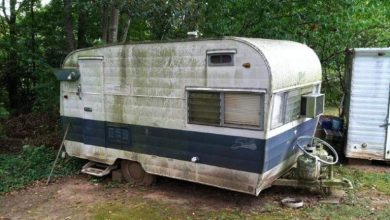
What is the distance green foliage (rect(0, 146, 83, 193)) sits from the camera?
25.2 feet

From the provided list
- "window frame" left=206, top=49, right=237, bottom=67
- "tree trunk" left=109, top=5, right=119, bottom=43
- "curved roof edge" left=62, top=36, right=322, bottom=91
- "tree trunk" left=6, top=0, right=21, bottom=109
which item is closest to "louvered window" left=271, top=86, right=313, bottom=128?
"curved roof edge" left=62, top=36, right=322, bottom=91

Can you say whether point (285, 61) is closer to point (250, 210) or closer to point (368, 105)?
point (250, 210)

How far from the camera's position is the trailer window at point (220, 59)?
5.89 meters

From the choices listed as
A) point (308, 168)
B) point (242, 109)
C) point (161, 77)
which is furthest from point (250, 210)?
point (161, 77)

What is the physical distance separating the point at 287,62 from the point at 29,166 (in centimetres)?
580

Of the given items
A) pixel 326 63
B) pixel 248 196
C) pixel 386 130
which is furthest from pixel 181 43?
pixel 326 63

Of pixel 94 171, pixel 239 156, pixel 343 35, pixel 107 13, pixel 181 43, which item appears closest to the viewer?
pixel 239 156

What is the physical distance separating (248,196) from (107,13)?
7207mm

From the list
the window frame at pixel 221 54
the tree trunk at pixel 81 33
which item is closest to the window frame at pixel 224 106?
the window frame at pixel 221 54

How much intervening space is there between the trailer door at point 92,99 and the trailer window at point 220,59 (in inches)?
95.6

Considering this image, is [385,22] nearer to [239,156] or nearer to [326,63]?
[326,63]

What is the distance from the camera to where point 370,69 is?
7996mm

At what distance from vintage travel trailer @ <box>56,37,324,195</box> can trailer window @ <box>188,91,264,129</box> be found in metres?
0.02

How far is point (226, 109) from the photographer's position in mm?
6031
